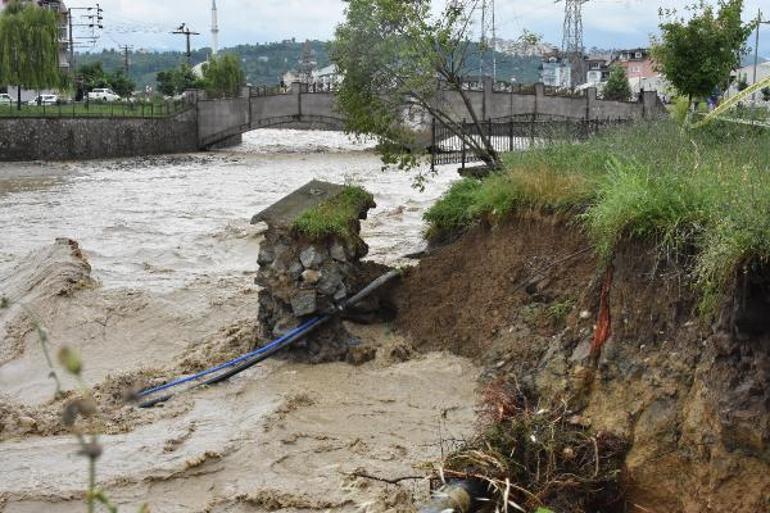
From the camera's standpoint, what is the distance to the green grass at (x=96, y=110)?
49.2 m

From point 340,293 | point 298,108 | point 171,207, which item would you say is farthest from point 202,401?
point 298,108

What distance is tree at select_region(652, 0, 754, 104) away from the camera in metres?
20.6

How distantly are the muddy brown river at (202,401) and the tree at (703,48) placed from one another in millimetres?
7040

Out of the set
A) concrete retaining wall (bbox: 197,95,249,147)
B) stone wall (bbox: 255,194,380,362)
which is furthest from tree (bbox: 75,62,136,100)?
stone wall (bbox: 255,194,380,362)

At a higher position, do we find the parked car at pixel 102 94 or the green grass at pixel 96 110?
the parked car at pixel 102 94

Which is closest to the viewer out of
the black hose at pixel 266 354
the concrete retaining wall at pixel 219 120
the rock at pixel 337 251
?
the black hose at pixel 266 354

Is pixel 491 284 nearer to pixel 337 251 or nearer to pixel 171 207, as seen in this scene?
pixel 337 251

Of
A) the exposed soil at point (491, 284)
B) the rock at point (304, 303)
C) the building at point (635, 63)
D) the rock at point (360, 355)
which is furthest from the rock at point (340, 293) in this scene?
the building at point (635, 63)

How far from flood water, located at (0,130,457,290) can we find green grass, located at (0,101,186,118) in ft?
11.9

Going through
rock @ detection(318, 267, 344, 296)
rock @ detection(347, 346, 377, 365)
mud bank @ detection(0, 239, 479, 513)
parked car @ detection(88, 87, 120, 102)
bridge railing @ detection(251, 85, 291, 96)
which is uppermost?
parked car @ detection(88, 87, 120, 102)

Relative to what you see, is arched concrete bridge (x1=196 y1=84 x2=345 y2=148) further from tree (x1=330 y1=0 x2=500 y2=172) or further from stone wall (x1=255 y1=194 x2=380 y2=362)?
stone wall (x1=255 y1=194 x2=380 y2=362)

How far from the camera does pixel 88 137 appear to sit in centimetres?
4981

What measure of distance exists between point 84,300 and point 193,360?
145 inches

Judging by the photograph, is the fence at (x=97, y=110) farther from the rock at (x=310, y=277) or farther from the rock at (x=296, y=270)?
the rock at (x=310, y=277)
